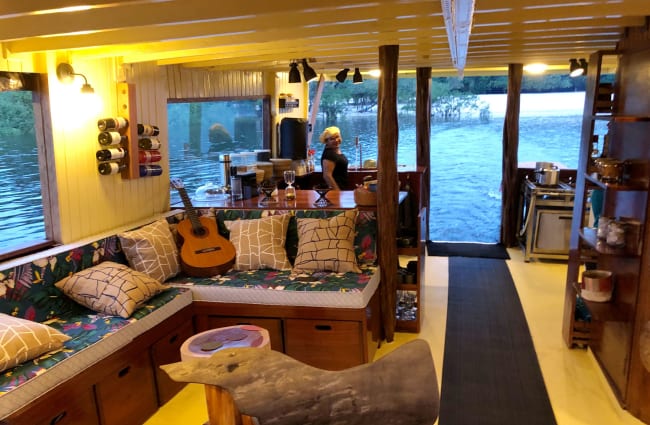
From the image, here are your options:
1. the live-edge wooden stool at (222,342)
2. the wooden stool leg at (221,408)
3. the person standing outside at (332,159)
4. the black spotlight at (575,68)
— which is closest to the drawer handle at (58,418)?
the live-edge wooden stool at (222,342)

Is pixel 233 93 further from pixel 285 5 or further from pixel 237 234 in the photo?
pixel 285 5

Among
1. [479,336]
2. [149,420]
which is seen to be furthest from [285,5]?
[479,336]

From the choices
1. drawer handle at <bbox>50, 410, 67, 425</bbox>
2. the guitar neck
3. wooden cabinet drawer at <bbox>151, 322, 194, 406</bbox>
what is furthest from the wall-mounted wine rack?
drawer handle at <bbox>50, 410, 67, 425</bbox>

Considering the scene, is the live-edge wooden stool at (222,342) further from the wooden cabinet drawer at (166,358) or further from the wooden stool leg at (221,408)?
the wooden cabinet drawer at (166,358)

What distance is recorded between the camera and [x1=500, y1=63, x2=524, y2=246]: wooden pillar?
257 inches

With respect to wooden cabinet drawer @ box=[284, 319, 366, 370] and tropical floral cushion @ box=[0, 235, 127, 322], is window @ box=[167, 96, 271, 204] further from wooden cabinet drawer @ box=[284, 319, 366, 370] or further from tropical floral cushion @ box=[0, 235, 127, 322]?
wooden cabinet drawer @ box=[284, 319, 366, 370]

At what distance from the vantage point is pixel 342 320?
3.54m

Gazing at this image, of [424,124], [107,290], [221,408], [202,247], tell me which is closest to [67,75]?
[107,290]

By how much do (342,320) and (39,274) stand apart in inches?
74.1

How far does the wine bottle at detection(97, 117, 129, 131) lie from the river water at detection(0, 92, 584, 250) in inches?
82.7

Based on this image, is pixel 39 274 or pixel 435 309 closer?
pixel 39 274

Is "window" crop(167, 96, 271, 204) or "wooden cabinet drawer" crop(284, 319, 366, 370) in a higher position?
"window" crop(167, 96, 271, 204)

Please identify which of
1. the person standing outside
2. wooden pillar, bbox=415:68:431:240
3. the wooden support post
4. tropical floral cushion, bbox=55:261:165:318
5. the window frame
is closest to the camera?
tropical floral cushion, bbox=55:261:165:318

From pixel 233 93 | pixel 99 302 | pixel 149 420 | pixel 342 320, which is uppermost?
pixel 233 93
